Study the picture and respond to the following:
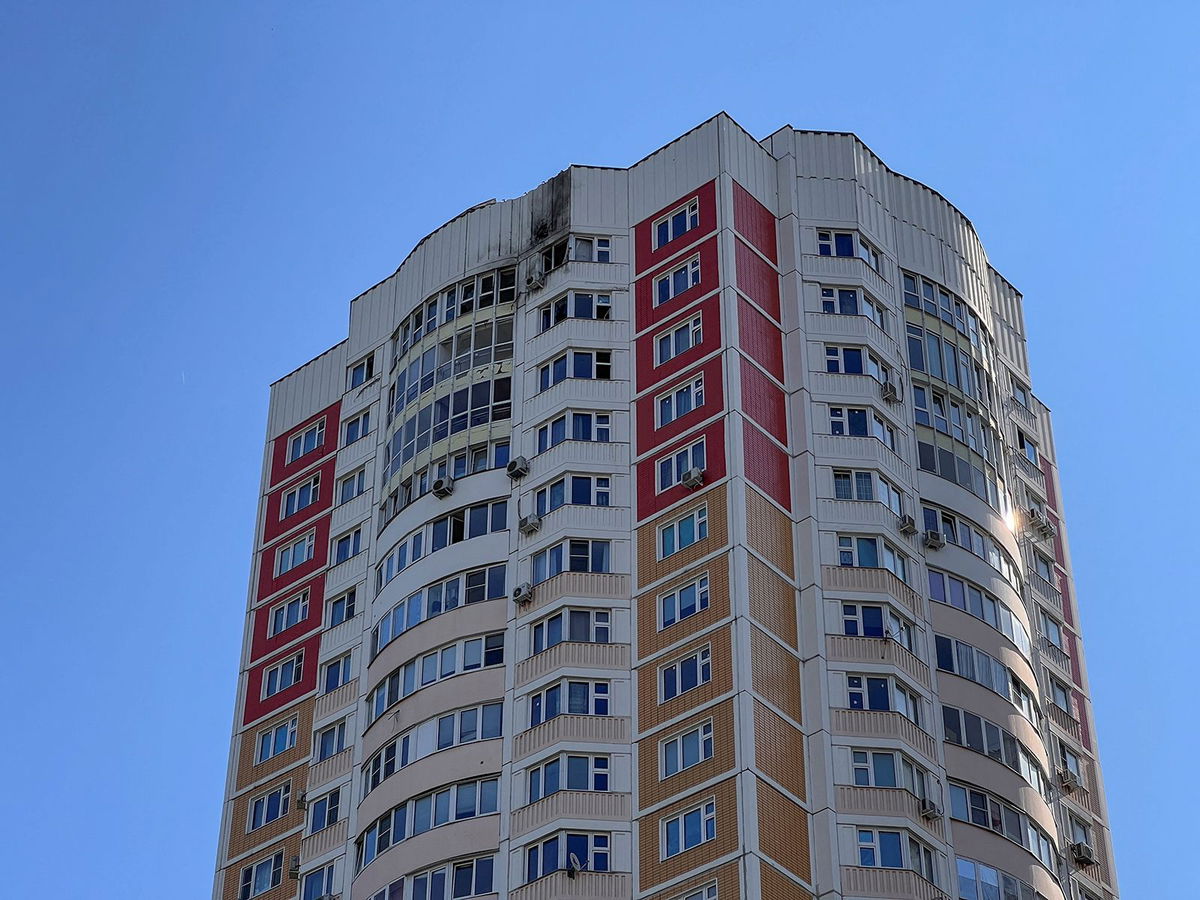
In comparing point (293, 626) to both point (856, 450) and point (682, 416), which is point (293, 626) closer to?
point (682, 416)

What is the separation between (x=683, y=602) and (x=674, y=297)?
12.7 m

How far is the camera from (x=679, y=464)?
70688 millimetres

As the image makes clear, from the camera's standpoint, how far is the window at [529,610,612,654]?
68562 millimetres

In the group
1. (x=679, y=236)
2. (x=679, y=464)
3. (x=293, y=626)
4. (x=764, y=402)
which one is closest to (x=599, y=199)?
(x=679, y=236)

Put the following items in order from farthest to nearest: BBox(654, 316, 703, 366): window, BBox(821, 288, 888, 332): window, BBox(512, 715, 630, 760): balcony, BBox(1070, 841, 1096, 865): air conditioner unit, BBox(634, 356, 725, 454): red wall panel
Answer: BBox(821, 288, 888, 332): window
BBox(654, 316, 703, 366): window
BBox(1070, 841, 1096, 865): air conditioner unit
BBox(634, 356, 725, 454): red wall panel
BBox(512, 715, 630, 760): balcony

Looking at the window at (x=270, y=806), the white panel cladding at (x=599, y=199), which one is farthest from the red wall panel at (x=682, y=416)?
the window at (x=270, y=806)

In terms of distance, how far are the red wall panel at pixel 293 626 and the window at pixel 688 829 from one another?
2113 centimetres

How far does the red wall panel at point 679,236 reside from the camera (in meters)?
76.2

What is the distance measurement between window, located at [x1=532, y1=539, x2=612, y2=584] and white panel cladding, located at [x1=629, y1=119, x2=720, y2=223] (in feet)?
46.8

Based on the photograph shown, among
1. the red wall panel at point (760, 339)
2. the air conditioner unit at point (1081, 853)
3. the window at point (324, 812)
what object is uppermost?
the red wall panel at point (760, 339)

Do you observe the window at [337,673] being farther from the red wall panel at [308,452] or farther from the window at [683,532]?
the window at [683,532]

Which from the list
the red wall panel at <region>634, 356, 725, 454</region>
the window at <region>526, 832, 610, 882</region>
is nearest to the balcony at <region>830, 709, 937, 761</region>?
the window at <region>526, 832, 610, 882</region>

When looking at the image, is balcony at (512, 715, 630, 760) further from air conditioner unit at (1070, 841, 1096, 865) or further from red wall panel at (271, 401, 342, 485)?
red wall panel at (271, 401, 342, 485)

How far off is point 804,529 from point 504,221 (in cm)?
1915
